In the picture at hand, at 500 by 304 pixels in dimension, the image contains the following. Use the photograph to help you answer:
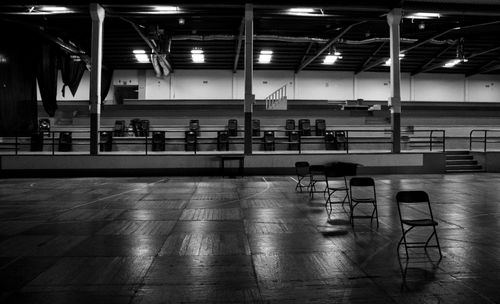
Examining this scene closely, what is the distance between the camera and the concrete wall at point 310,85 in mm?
26306

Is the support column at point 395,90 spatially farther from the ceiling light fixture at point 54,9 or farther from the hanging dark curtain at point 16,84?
the hanging dark curtain at point 16,84

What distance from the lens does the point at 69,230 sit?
231 inches

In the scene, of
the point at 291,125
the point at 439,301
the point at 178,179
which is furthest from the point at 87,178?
the point at 439,301

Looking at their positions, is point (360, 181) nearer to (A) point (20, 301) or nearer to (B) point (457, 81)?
(A) point (20, 301)

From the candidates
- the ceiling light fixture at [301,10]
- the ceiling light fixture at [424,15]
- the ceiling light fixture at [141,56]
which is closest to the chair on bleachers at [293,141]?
the ceiling light fixture at [301,10]

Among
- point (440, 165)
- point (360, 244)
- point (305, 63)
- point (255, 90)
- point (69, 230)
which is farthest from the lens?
point (255, 90)

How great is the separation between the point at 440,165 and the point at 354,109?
8074 mm

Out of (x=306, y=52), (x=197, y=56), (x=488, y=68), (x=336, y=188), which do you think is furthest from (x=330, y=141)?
(x=488, y=68)

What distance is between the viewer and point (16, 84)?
3670mm

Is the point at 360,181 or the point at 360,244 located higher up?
the point at 360,181

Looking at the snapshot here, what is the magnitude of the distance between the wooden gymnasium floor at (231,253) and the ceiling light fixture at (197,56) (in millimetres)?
15517

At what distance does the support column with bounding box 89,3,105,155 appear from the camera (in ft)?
46.1

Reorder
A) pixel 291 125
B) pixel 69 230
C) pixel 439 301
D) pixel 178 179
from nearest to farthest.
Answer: pixel 439 301
pixel 69 230
pixel 178 179
pixel 291 125

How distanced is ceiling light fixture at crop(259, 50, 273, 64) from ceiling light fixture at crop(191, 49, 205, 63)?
149 inches
